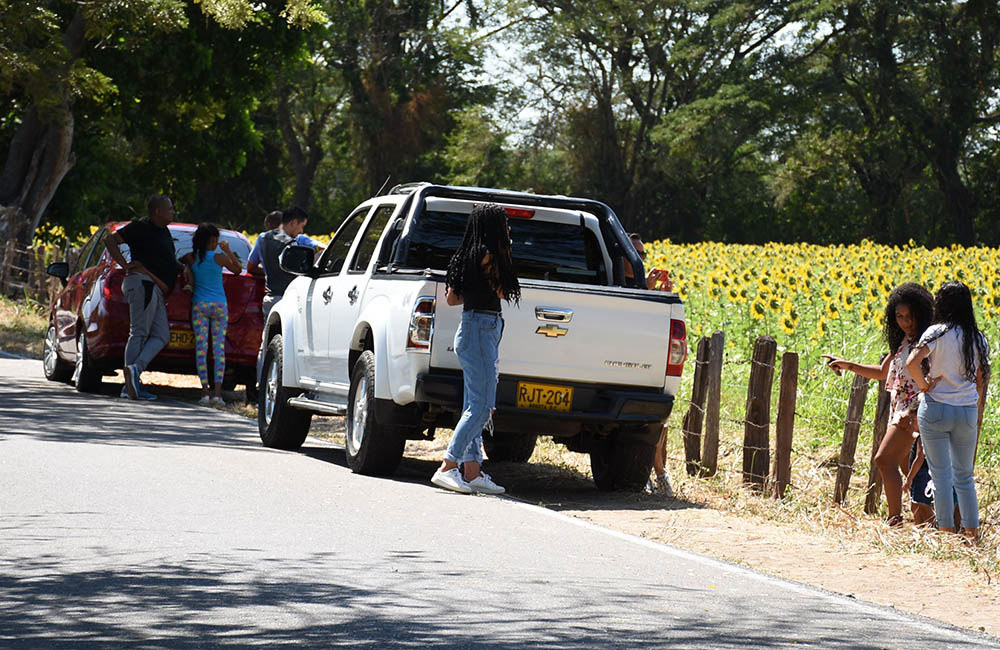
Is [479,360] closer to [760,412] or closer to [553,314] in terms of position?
[553,314]

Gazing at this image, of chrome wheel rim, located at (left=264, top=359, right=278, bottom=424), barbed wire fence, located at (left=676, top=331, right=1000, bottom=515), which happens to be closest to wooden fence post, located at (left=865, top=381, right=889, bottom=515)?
barbed wire fence, located at (left=676, top=331, right=1000, bottom=515)

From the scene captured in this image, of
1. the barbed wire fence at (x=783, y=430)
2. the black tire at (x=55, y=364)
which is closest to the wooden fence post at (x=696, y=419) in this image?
the barbed wire fence at (x=783, y=430)

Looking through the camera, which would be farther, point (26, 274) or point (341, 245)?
point (26, 274)

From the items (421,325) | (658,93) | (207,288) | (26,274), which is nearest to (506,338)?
(421,325)

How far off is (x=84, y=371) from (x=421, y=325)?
713 cm

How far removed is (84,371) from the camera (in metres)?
16.7

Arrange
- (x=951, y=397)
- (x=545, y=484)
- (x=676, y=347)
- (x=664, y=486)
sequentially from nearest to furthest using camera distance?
(x=951, y=397) → (x=676, y=347) → (x=664, y=486) → (x=545, y=484)

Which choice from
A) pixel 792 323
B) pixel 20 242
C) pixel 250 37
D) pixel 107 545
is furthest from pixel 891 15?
pixel 107 545

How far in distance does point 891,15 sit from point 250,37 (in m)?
32.1

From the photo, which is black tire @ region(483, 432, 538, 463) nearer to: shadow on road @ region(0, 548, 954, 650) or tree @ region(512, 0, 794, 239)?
shadow on road @ region(0, 548, 954, 650)

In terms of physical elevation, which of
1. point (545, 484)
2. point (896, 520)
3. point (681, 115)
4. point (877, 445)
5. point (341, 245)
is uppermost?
point (681, 115)

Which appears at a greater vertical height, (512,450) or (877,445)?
(877,445)

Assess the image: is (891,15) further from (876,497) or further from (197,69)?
(876,497)

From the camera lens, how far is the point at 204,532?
8492 millimetres
